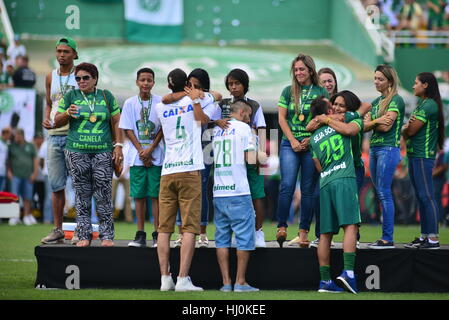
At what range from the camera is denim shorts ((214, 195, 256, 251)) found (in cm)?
920

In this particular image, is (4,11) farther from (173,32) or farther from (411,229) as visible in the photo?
(411,229)

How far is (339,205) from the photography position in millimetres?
9203

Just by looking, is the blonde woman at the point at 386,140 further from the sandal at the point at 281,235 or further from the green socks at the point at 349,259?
the sandal at the point at 281,235

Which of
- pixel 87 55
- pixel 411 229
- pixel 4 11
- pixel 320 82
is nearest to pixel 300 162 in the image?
pixel 320 82

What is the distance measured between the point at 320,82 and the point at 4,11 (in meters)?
15.8

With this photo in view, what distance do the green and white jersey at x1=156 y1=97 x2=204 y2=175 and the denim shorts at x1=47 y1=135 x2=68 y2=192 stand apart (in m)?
1.52

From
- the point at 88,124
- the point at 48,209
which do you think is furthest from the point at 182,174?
the point at 48,209

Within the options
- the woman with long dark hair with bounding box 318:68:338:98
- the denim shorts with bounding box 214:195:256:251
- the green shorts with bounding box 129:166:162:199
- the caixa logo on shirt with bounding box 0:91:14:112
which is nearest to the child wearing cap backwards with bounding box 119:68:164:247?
the green shorts with bounding box 129:166:162:199

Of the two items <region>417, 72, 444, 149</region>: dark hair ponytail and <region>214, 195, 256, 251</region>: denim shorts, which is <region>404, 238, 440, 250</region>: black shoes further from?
<region>214, 195, 256, 251</region>: denim shorts

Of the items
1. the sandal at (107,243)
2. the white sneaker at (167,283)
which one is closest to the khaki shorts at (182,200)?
the white sneaker at (167,283)

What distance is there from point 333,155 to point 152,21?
57.1 feet

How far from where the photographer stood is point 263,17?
26641 mm

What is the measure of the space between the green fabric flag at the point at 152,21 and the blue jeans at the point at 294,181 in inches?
654

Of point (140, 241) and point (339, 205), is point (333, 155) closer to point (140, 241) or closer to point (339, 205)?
point (339, 205)
